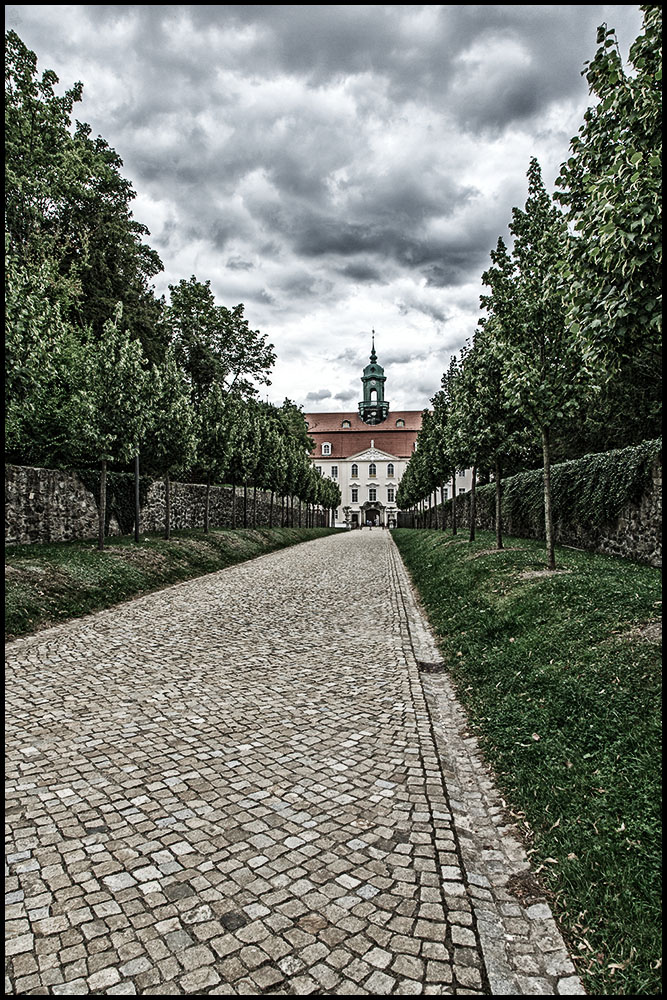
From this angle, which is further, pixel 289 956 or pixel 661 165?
pixel 661 165

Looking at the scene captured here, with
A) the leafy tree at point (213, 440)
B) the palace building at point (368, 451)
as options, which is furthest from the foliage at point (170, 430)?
the palace building at point (368, 451)

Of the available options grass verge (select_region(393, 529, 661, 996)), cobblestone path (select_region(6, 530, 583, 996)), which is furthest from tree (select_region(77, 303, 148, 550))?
grass verge (select_region(393, 529, 661, 996))

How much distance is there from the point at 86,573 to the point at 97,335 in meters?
21.2

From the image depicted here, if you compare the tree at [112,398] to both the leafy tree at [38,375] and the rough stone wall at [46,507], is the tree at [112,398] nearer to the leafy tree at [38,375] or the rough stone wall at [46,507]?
the leafy tree at [38,375]

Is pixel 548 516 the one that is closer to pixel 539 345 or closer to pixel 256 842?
pixel 539 345

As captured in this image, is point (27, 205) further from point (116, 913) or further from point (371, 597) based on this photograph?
point (116, 913)

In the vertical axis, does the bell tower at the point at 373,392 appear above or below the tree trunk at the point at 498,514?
above

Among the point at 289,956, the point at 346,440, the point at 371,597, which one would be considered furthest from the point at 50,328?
the point at 346,440

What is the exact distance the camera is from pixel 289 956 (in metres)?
2.17

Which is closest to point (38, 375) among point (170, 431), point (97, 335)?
point (170, 431)

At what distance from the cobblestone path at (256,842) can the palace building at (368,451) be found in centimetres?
8082

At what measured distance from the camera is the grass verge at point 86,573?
8.35 meters

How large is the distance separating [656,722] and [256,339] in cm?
3752

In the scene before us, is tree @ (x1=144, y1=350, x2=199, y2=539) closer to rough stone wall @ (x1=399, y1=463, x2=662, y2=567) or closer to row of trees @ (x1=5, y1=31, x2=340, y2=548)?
row of trees @ (x1=5, y1=31, x2=340, y2=548)
